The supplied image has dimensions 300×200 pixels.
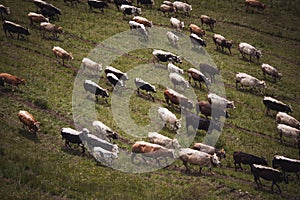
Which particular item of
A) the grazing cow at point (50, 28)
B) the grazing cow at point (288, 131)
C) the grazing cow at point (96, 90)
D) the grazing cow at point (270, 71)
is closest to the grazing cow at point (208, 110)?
the grazing cow at point (288, 131)

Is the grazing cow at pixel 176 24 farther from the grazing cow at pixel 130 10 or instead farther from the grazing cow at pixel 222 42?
the grazing cow at pixel 130 10

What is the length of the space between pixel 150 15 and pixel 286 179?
29.1m

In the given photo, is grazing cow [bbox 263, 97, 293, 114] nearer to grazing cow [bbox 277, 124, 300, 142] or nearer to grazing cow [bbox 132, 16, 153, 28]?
grazing cow [bbox 277, 124, 300, 142]

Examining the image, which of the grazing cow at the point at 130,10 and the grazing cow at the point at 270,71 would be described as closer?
the grazing cow at the point at 270,71

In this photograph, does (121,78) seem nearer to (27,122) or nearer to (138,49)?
(138,49)

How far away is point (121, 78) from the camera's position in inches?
1462

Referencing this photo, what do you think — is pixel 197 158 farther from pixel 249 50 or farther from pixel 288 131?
pixel 249 50

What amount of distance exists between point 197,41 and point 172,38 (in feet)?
9.21

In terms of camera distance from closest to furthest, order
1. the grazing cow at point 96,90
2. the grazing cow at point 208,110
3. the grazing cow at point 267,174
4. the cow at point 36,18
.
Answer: the grazing cow at point 267,174
the grazing cow at point 208,110
the grazing cow at point 96,90
the cow at point 36,18

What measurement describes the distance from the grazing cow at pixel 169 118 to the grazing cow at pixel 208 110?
2.77m

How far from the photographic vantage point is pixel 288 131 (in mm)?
32812

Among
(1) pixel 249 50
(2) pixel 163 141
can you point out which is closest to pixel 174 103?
(2) pixel 163 141

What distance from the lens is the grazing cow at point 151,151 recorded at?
2747 centimetres

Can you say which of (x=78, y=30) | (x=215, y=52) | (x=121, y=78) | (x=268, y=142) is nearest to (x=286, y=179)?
(x=268, y=142)
